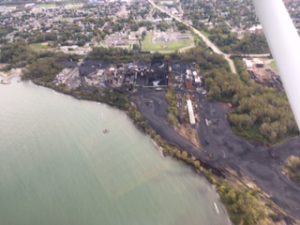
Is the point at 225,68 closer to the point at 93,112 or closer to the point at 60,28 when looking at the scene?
the point at 93,112

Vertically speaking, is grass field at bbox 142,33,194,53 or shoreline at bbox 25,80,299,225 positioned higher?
grass field at bbox 142,33,194,53

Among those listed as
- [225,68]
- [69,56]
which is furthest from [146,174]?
[69,56]

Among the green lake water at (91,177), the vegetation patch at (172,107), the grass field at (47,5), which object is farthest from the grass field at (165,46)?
the grass field at (47,5)

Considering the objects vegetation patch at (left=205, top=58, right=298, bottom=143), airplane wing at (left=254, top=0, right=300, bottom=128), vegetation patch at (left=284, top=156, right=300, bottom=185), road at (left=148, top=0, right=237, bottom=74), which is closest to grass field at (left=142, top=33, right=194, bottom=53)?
road at (left=148, top=0, right=237, bottom=74)

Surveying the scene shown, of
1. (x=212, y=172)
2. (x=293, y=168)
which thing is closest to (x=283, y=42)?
(x=212, y=172)

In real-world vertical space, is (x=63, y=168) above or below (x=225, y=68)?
below

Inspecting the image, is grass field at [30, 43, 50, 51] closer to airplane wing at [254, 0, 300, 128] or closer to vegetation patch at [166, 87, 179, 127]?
vegetation patch at [166, 87, 179, 127]

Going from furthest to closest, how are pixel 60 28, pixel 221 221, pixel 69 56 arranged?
pixel 60 28 → pixel 69 56 → pixel 221 221
